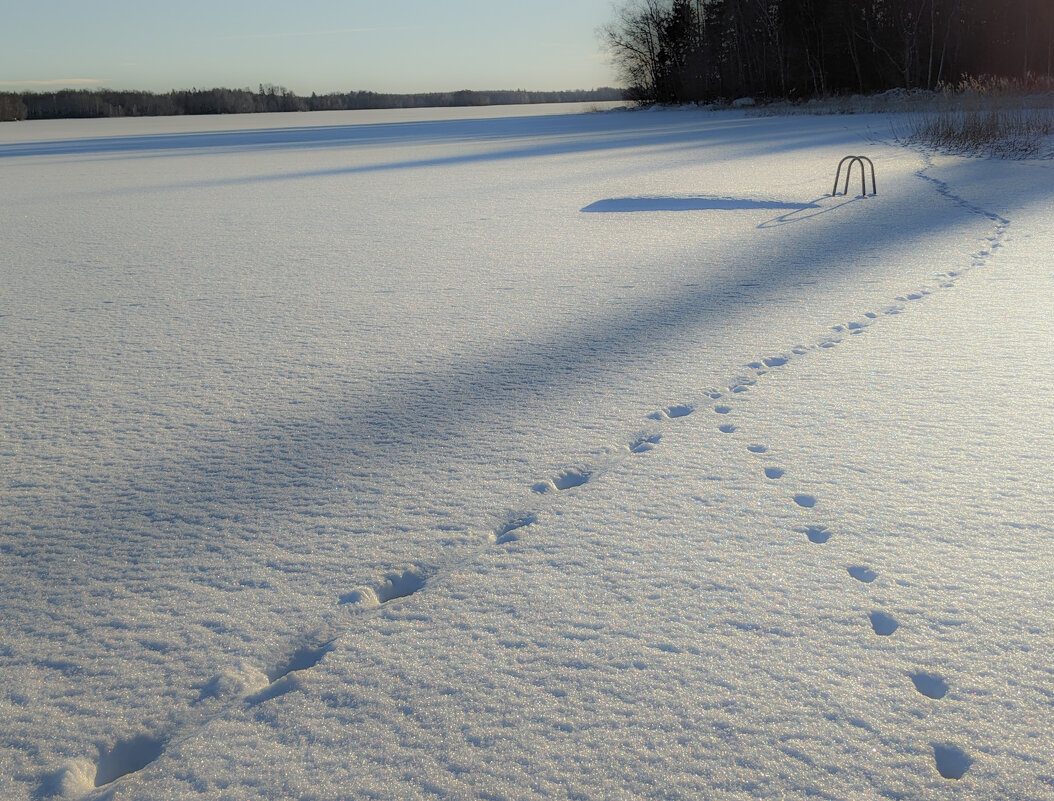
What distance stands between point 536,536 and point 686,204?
8174 mm

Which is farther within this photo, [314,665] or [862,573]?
[862,573]

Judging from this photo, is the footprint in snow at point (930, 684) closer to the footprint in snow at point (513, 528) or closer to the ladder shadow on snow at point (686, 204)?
the footprint in snow at point (513, 528)

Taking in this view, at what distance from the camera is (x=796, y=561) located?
215cm

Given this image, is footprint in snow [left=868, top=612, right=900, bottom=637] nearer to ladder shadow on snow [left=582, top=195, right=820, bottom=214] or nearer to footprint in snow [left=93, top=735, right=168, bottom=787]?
footprint in snow [left=93, top=735, right=168, bottom=787]

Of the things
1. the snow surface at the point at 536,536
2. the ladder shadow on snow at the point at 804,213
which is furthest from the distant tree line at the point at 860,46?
the snow surface at the point at 536,536

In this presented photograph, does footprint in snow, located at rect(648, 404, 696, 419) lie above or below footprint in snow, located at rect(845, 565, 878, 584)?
above

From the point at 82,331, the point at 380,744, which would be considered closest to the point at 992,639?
the point at 380,744

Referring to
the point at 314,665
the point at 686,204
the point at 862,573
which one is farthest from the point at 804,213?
the point at 314,665

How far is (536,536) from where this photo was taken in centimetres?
234

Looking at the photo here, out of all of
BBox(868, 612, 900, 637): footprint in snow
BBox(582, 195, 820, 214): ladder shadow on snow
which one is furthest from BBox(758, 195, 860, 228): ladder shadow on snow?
BBox(868, 612, 900, 637): footprint in snow

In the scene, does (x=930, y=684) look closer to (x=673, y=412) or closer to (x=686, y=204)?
(x=673, y=412)

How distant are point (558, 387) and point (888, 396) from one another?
1383mm

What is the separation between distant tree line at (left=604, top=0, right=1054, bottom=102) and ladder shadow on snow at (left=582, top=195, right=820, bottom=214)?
28.6 m

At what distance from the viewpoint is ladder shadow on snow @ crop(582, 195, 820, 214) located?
30.7 ft
